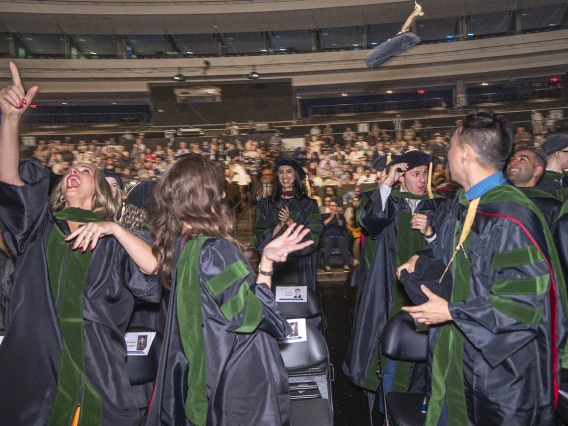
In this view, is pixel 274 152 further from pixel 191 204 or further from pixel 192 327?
pixel 192 327

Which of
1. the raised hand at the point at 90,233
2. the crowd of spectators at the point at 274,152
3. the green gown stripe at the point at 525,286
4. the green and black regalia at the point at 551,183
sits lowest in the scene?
the green gown stripe at the point at 525,286

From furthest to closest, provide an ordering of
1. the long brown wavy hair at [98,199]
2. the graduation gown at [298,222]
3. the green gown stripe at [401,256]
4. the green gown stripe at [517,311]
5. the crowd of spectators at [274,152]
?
the crowd of spectators at [274,152] → the graduation gown at [298,222] → the green gown stripe at [401,256] → the long brown wavy hair at [98,199] → the green gown stripe at [517,311]

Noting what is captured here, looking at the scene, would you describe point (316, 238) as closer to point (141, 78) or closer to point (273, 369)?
point (273, 369)

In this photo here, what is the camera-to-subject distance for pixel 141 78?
22.8 meters

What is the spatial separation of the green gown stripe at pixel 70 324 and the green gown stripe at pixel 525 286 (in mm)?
1821

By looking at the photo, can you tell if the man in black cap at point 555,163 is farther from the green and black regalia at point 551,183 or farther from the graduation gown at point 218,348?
the graduation gown at point 218,348

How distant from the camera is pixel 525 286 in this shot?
2061 millimetres

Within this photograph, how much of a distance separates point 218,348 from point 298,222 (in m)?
3.59

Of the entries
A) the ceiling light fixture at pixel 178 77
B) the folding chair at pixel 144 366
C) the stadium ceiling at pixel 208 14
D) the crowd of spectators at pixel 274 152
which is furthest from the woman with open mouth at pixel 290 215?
the ceiling light fixture at pixel 178 77

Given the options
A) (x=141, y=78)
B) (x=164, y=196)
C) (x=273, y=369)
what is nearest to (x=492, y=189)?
(x=273, y=369)

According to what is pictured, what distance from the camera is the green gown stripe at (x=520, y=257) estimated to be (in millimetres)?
2084

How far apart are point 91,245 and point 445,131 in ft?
49.9

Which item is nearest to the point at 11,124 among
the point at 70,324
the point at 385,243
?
the point at 70,324

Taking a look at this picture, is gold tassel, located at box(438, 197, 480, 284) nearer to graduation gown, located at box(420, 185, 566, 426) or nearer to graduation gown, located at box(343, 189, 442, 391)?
graduation gown, located at box(420, 185, 566, 426)
